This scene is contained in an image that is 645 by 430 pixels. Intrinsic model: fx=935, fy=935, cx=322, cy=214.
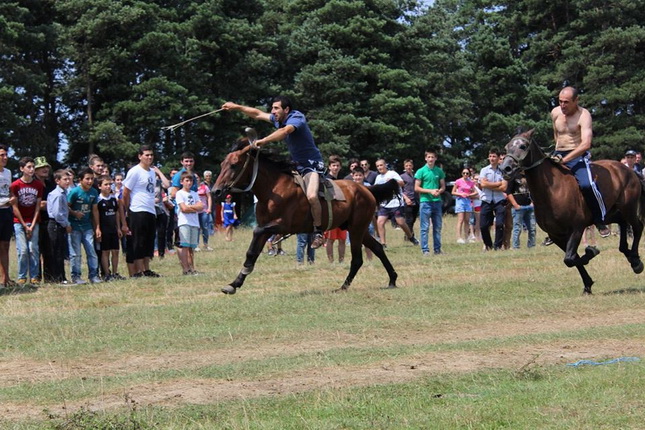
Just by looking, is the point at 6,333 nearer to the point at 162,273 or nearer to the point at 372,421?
the point at 372,421

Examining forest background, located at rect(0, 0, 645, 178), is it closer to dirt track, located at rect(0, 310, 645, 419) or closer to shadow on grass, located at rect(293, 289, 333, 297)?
shadow on grass, located at rect(293, 289, 333, 297)

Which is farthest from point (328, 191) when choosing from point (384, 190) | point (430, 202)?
point (430, 202)

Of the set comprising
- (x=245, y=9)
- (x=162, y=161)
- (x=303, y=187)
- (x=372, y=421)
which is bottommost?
(x=372, y=421)

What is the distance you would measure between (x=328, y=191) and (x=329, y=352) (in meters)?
4.83

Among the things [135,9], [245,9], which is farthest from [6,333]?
[245,9]

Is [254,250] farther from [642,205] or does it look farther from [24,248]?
[642,205]

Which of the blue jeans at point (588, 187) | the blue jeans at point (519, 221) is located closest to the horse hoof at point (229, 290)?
the blue jeans at point (588, 187)

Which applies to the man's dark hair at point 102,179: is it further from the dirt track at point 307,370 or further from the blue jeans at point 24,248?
the dirt track at point 307,370

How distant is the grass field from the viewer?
715cm

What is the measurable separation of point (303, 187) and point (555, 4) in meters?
52.7

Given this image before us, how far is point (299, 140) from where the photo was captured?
46.4 ft

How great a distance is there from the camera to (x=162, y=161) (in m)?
47.9

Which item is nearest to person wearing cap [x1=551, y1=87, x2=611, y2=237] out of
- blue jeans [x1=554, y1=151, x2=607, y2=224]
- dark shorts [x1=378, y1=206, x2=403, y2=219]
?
blue jeans [x1=554, y1=151, x2=607, y2=224]

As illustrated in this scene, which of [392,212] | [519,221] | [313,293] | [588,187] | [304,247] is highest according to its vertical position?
[588,187]
